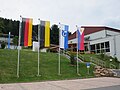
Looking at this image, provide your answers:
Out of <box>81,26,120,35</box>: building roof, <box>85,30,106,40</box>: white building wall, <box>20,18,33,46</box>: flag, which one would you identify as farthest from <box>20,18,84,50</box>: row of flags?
<box>81,26,120,35</box>: building roof

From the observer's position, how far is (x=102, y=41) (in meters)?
42.5

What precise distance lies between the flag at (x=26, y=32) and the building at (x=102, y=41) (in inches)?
869

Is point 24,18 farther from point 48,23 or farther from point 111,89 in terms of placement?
point 111,89

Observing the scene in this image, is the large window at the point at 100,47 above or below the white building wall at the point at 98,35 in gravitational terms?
below

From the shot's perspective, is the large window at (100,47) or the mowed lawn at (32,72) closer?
the mowed lawn at (32,72)

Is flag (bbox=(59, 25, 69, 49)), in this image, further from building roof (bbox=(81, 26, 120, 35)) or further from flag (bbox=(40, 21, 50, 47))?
building roof (bbox=(81, 26, 120, 35))

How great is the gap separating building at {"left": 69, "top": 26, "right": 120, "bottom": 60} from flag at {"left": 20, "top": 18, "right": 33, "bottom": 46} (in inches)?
869

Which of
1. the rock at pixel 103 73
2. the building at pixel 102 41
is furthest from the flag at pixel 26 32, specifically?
the building at pixel 102 41

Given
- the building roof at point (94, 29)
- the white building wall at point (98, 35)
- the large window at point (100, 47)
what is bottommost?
the large window at point (100, 47)

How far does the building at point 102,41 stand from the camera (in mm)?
38688

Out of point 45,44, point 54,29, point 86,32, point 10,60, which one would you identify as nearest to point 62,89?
point 45,44

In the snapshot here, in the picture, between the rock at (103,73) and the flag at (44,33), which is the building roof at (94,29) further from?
the flag at (44,33)

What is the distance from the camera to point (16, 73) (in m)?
19.2

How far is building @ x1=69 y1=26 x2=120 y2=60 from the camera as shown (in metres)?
38.7
